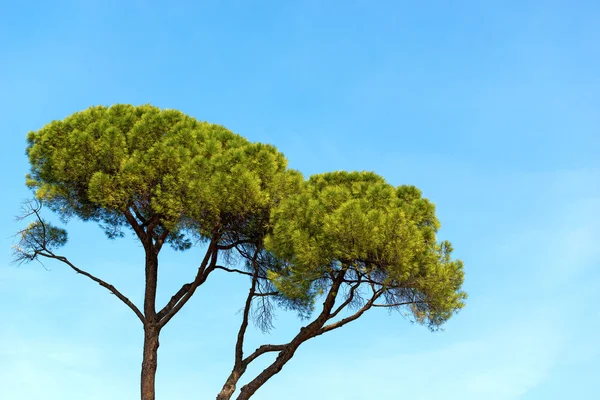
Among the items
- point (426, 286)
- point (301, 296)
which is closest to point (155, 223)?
Answer: point (301, 296)

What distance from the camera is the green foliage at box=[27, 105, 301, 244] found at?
1365cm

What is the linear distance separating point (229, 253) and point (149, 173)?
308 centimetres

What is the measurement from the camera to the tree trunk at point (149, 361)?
546 inches

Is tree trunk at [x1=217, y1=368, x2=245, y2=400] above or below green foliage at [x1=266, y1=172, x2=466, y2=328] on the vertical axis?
below

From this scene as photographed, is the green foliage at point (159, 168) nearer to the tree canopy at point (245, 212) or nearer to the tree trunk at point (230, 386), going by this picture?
the tree canopy at point (245, 212)

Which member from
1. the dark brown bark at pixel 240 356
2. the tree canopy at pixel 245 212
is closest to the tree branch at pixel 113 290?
the tree canopy at pixel 245 212

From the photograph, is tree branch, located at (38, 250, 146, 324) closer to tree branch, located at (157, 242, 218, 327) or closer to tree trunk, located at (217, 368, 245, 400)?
tree branch, located at (157, 242, 218, 327)

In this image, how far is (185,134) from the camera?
14266 millimetres

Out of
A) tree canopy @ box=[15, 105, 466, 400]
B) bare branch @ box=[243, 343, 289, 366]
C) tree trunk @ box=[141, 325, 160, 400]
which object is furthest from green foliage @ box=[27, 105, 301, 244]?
bare branch @ box=[243, 343, 289, 366]

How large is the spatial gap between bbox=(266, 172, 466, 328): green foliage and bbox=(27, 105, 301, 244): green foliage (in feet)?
3.34

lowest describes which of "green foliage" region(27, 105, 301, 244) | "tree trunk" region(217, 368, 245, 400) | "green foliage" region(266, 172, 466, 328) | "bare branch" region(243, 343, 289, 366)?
"tree trunk" region(217, 368, 245, 400)

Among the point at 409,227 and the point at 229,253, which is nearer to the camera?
the point at 409,227

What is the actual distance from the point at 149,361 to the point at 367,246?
5.51m

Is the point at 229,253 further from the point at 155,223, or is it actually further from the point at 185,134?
the point at 185,134
